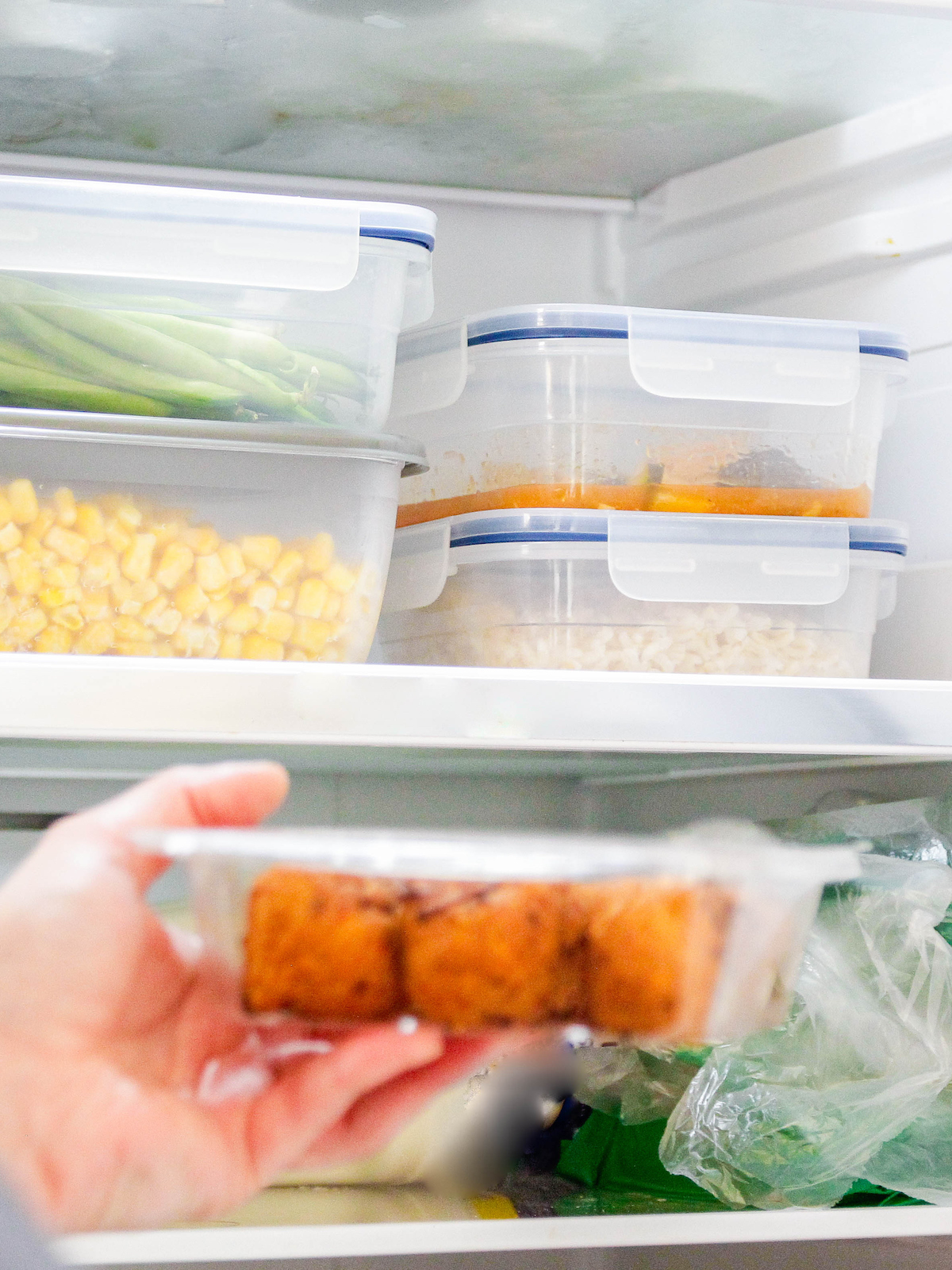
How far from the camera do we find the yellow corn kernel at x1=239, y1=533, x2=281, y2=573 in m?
0.76

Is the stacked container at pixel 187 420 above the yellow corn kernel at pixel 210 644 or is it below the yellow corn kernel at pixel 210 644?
above

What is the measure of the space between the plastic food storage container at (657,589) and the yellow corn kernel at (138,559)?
213 mm

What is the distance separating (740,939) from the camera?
327 mm

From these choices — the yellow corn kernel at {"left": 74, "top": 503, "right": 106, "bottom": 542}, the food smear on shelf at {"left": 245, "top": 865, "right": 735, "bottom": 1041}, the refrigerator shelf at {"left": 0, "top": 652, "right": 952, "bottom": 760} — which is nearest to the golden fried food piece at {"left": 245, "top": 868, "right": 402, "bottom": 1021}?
the food smear on shelf at {"left": 245, "top": 865, "right": 735, "bottom": 1041}

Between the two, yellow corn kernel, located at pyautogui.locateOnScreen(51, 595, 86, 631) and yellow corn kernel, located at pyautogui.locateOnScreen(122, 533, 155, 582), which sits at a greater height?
yellow corn kernel, located at pyautogui.locateOnScreen(122, 533, 155, 582)

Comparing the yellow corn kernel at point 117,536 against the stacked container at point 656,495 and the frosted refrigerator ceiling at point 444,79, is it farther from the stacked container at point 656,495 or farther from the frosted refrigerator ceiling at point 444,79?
the frosted refrigerator ceiling at point 444,79

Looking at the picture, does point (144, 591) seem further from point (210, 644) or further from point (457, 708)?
point (457, 708)

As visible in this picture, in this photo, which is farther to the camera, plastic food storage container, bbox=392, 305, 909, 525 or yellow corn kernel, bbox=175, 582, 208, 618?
plastic food storage container, bbox=392, 305, 909, 525

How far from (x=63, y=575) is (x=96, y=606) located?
0.08ft

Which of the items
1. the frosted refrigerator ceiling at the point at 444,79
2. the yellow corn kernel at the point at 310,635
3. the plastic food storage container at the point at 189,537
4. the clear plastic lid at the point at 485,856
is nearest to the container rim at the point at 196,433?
the plastic food storage container at the point at 189,537

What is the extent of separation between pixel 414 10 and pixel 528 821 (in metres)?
0.81

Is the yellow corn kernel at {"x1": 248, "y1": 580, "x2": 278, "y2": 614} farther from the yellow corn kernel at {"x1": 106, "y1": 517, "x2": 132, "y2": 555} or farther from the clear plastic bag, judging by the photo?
the clear plastic bag

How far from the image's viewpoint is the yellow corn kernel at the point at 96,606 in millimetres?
721

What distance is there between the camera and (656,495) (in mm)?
852
